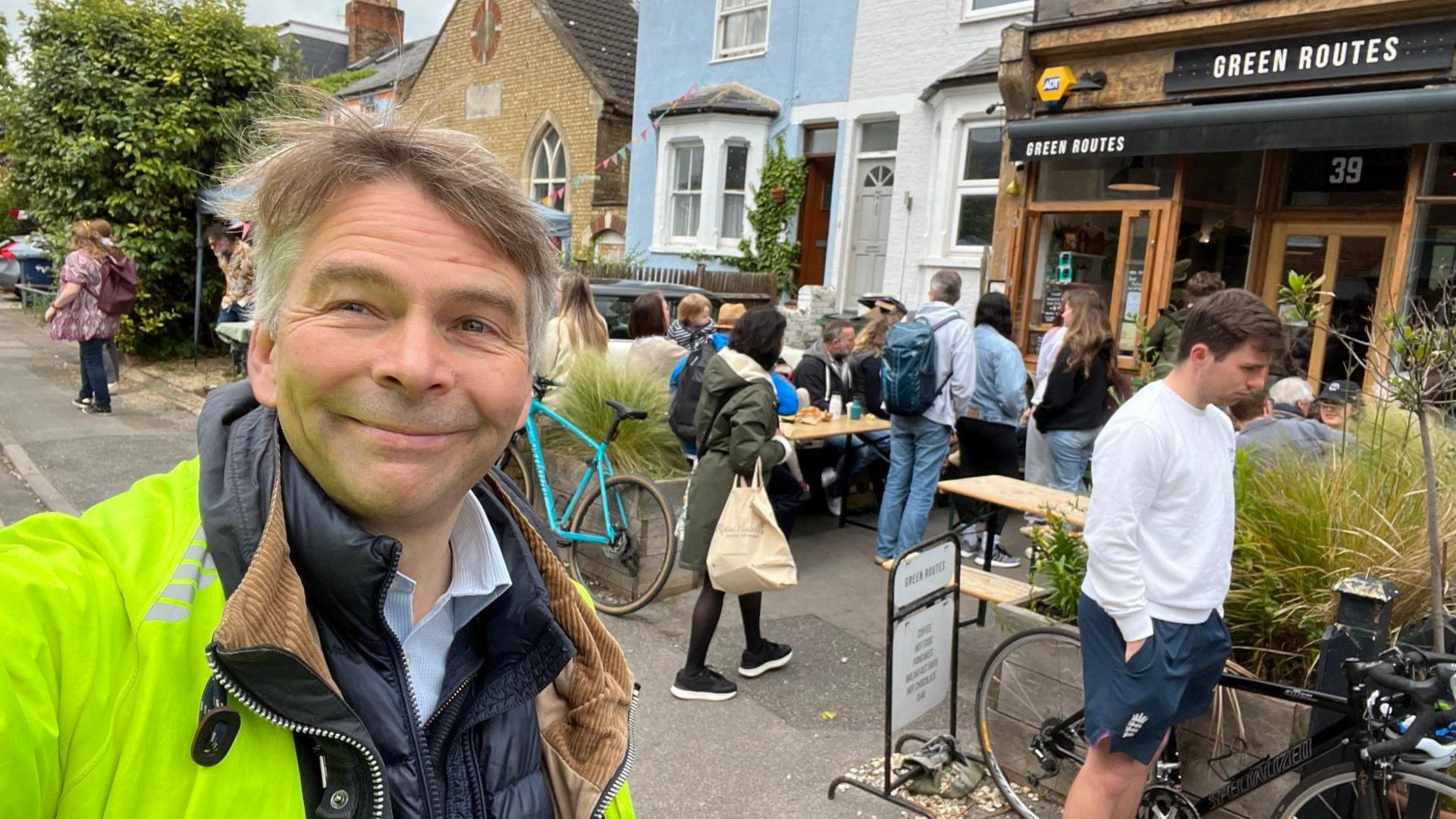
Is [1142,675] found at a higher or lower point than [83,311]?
lower

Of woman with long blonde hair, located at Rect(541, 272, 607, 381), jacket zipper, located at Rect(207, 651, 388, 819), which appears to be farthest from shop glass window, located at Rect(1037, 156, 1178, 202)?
jacket zipper, located at Rect(207, 651, 388, 819)

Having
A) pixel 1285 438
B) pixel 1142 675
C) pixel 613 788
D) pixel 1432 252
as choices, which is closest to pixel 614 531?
pixel 1142 675

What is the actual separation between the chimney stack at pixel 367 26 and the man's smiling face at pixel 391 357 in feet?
112

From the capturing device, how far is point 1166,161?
980cm

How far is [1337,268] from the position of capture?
369 inches

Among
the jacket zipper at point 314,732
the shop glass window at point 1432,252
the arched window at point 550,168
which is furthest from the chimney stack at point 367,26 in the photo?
the jacket zipper at point 314,732

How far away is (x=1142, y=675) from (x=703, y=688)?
2.31 metres

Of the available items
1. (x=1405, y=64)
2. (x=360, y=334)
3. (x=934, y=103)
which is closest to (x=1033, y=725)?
(x=360, y=334)

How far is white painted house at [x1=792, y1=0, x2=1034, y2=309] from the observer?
12336 mm

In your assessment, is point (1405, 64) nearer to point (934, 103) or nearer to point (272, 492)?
point (934, 103)

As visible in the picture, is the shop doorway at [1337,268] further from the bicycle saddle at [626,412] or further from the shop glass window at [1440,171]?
the bicycle saddle at [626,412]

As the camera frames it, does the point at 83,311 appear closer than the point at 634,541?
No

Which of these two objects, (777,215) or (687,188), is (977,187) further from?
(687,188)

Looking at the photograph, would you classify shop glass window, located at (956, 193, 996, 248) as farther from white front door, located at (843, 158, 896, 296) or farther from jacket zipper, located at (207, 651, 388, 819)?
jacket zipper, located at (207, 651, 388, 819)
